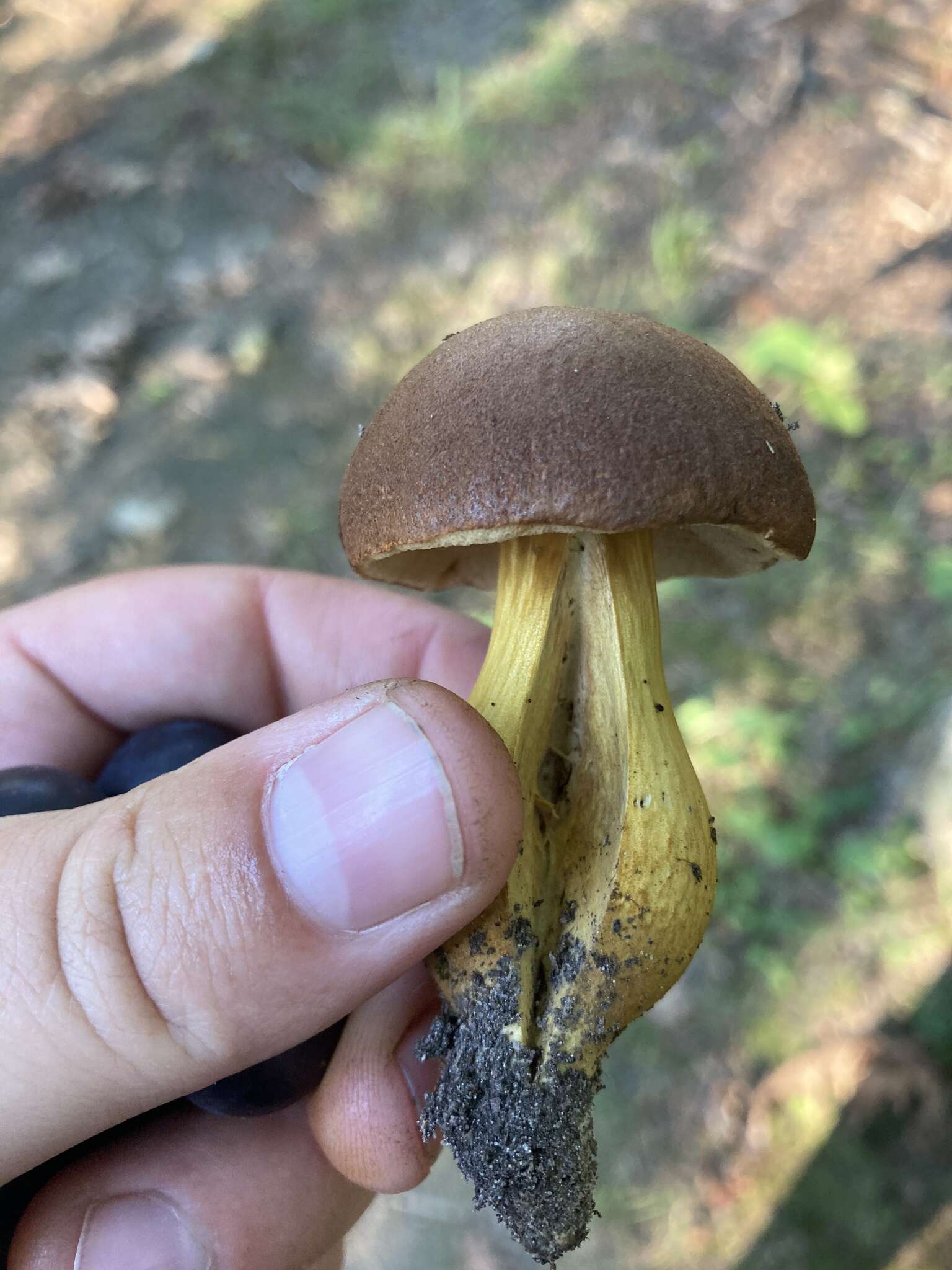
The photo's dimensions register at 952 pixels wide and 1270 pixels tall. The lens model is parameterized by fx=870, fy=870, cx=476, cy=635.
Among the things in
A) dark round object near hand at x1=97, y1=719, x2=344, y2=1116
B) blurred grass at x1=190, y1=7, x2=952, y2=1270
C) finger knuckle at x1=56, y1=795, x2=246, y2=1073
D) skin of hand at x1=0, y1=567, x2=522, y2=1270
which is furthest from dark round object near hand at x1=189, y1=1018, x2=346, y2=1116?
blurred grass at x1=190, y1=7, x2=952, y2=1270

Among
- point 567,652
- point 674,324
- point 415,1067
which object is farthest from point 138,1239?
point 674,324

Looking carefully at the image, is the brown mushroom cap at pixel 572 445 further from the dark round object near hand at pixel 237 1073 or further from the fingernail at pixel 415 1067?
the fingernail at pixel 415 1067

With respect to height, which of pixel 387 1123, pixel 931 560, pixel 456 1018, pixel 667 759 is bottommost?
pixel 931 560

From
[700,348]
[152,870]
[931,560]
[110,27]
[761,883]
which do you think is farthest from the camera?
[110,27]

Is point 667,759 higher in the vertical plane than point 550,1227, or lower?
higher

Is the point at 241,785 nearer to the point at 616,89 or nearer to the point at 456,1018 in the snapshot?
the point at 456,1018

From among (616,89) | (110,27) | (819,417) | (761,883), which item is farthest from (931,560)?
(110,27)

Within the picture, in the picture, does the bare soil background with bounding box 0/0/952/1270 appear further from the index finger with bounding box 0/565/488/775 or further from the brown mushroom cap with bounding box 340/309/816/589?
the brown mushroom cap with bounding box 340/309/816/589
